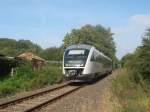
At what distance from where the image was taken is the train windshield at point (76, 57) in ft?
93.7

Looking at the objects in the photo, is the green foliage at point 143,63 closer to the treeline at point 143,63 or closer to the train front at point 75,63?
the treeline at point 143,63

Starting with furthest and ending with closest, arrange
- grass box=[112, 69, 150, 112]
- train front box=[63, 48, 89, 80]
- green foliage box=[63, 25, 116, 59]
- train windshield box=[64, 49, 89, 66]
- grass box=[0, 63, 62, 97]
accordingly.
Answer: green foliage box=[63, 25, 116, 59]
train windshield box=[64, 49, 89, 66]
train front box=[63, 48, 89, 80]
grass box=[0, 63, 62, 97]
grass box=[112, 69, 150, 112]

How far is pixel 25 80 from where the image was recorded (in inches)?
1072

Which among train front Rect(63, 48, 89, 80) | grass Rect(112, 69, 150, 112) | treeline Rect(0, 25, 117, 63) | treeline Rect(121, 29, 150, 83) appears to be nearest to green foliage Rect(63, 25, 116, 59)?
treeline Rect(0, 25, 117, 63)

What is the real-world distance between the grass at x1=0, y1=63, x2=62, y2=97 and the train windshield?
99.5 inches

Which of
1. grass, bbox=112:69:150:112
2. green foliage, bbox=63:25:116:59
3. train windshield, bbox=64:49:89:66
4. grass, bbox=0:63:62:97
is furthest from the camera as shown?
green foliage, bbox=63:25:116:59

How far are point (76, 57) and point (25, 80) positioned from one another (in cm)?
433

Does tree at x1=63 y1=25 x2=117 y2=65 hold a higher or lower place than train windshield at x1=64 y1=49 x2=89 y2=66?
higher

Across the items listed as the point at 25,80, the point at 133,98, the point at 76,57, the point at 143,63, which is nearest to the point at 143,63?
the point at 143,63

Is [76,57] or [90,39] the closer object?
[76,57]

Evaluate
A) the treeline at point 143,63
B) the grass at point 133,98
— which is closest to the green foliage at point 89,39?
the treeline at point 143,63

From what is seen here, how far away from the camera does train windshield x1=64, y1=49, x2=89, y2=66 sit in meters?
28.6

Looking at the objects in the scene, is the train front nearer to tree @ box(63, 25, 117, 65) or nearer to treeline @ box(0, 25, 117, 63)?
treeline @ box(0, 25, 117, 63)

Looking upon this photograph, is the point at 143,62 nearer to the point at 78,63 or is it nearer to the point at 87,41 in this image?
the point at 78,63
